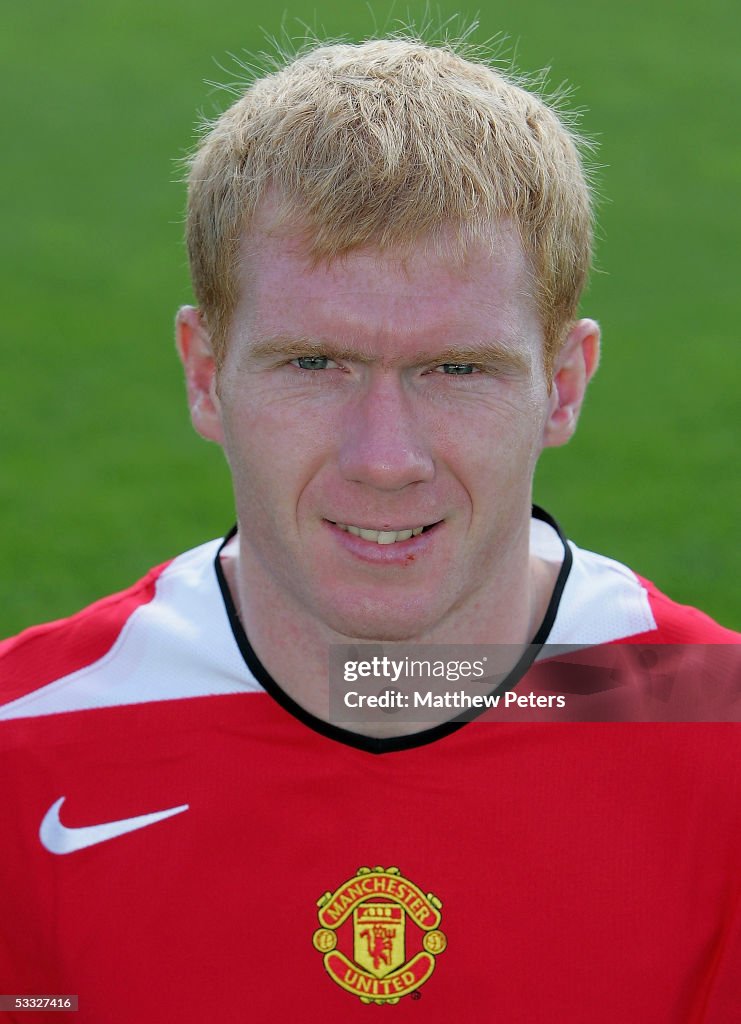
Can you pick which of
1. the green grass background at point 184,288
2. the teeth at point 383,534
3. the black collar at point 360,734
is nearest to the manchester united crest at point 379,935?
the black collar at point 360,734

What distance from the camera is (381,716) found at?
7.70 feet

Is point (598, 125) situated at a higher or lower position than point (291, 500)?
higher

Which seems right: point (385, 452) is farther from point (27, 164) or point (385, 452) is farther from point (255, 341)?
point (27, 164)

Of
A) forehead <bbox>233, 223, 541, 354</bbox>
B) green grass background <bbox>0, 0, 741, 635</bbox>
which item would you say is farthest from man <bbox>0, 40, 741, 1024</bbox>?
green grass background <bbox>0, 0, 741, 635</bbox>

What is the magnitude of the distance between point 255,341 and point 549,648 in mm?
766

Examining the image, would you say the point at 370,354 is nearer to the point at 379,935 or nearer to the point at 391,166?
the point at 391,166

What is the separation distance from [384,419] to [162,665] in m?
0.71

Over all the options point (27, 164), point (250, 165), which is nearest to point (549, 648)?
point (250, 165)

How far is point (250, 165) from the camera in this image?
7.32 feet

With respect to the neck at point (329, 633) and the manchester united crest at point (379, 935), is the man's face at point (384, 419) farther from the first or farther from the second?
the manchester united crest at point (379, 935)

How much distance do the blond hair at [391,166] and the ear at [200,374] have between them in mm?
76

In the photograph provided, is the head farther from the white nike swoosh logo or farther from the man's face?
the white nike swoosh logo

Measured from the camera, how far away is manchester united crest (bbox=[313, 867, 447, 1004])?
2215mm

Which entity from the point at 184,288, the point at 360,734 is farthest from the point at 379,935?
the point at 184,288
